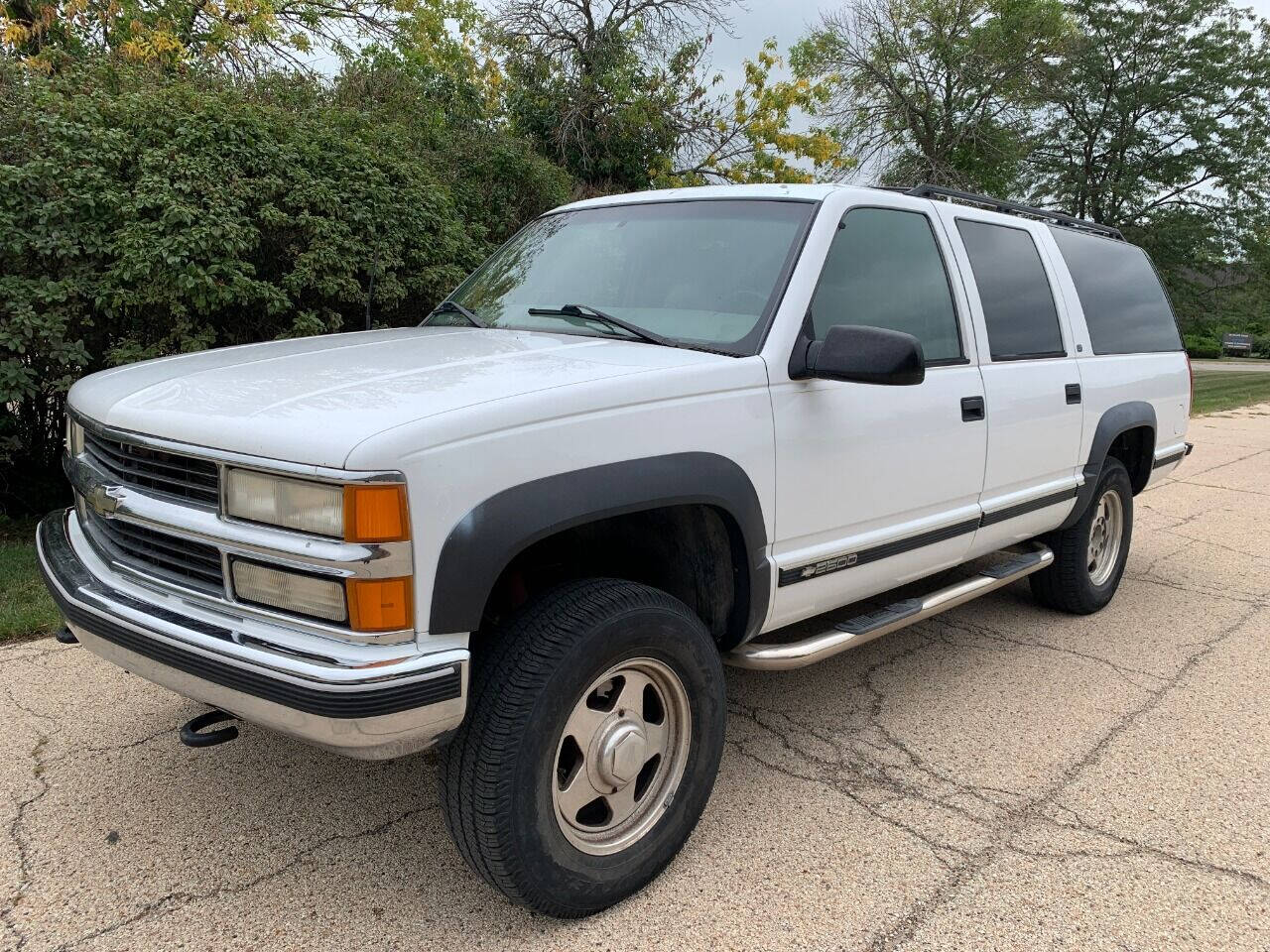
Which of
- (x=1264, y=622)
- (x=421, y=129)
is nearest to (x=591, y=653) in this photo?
(x=1264, y=622)

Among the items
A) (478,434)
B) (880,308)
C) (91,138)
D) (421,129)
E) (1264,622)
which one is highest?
(421,129)

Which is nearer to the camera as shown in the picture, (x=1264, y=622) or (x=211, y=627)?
(x=211, y=627)

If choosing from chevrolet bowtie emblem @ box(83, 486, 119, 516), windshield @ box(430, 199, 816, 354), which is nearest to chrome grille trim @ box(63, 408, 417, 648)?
chevrolet bowtie emblem @ box(83, 486, 119, 516)

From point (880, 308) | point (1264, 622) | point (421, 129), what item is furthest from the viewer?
point (421, 129)

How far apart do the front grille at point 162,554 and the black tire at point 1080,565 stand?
391cm

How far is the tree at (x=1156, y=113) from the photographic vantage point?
23.8m

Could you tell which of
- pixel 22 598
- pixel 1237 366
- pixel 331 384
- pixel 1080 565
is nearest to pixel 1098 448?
pixel 1080 565

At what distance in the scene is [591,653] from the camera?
233cm

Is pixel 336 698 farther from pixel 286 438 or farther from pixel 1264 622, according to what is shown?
pixel 1264 622

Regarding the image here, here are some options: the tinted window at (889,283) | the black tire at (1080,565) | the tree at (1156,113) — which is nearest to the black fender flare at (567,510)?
the tinted window at (889,283)

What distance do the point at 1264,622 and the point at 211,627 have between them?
4996mm

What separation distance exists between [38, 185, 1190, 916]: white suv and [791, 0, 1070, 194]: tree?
19.7m

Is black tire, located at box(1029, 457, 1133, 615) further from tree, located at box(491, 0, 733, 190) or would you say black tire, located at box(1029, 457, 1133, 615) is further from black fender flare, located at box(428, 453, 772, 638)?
tree, located at box(491, 0, 733, 190)

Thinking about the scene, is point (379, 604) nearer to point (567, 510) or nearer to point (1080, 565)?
point (567, 510)
